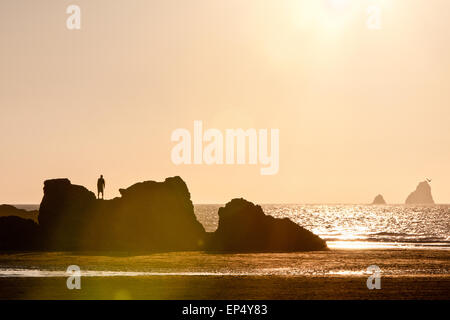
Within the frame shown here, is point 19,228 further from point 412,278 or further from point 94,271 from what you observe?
point 412,278

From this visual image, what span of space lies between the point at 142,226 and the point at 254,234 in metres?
13.7

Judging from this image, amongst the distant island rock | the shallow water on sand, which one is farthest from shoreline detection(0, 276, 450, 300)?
the distant island rock

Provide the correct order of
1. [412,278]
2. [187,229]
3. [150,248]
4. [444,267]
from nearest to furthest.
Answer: [412,278] < [444,267] < [150,248] < [187,229]

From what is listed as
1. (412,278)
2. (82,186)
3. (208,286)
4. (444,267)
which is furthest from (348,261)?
(82,186)

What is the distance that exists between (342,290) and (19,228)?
5030cm

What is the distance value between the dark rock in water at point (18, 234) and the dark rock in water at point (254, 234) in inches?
829

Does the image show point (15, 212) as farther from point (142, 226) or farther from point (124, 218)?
point (142, 226)

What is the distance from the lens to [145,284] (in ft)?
113

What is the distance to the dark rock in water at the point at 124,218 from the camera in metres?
71.6

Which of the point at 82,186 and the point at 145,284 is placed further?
the point at 82,186

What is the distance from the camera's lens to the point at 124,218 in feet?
240

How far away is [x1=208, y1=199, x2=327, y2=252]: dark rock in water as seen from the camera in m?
70.6

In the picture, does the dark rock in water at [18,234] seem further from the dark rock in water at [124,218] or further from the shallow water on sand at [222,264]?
the shallow water on sand at [222,264]

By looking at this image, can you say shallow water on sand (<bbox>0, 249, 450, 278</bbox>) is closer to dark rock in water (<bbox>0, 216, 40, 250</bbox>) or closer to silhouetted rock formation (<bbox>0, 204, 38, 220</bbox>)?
dark rock in water (<bbox>0, 216, 40, 250</bbox>)
